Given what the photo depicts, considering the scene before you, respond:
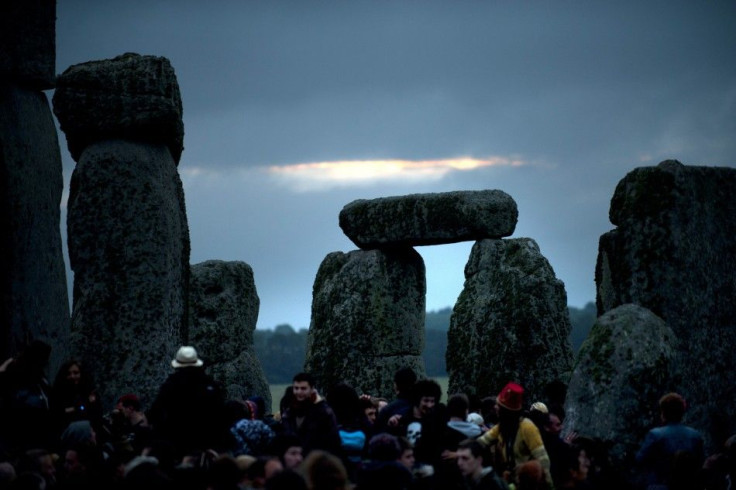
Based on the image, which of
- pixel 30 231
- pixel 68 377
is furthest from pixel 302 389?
pixel 30 231

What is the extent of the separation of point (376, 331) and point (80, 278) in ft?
30.2

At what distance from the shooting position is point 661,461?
368 inches

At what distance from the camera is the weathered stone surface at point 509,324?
19.7 m

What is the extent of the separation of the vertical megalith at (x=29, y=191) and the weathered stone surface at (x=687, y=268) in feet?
17.5

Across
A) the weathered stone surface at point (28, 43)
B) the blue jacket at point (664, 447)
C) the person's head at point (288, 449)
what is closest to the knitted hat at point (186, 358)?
the person's head at point (288, 449)

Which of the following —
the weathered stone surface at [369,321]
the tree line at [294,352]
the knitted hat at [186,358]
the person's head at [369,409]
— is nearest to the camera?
the knitted hat at [186,358]

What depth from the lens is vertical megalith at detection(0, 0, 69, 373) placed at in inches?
449

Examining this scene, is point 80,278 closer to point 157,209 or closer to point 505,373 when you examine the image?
point 157,209

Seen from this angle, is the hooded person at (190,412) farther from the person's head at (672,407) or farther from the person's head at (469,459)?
the person's head at (672,407)

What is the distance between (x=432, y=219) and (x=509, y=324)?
234 cm

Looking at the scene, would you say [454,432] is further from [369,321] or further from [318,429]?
[369,321]

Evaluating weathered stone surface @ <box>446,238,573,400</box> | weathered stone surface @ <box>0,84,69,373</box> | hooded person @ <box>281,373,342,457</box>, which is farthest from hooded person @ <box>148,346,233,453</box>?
weathered stone surface @ <box>446,238,573,400</box>

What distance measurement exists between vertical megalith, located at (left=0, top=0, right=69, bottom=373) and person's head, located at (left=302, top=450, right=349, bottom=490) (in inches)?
231

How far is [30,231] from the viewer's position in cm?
1160
